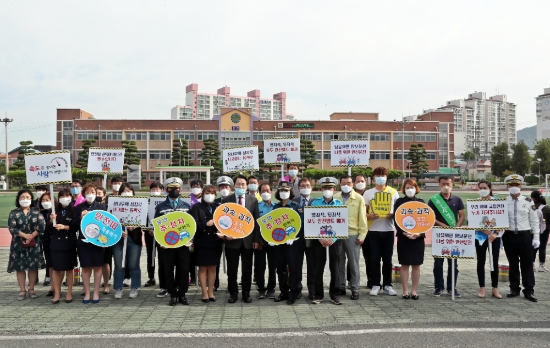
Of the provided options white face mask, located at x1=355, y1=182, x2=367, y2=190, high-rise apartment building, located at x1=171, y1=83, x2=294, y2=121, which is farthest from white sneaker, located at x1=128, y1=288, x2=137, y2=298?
high-rise apartment building, located at x1=171, y1=83, x2=294, y2=121

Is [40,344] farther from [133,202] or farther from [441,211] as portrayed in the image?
[441,211]

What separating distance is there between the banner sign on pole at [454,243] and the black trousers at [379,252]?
705 millimetres

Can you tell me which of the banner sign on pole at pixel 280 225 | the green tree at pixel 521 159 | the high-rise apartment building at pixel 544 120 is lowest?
the banner sign on pole at pixel 280 225

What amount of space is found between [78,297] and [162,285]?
4.34 feet

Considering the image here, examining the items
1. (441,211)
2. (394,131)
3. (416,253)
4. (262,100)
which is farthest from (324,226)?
(262,100)

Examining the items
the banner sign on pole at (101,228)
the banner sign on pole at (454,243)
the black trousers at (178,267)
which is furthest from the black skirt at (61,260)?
the banner sign on pole at (454,243)

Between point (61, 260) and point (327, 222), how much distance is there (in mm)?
4073

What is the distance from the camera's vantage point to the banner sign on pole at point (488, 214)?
736cm

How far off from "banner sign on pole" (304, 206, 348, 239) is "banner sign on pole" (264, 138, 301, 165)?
369 cm

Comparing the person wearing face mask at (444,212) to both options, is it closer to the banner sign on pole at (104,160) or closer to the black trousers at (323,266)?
the black trousers at (323,266)

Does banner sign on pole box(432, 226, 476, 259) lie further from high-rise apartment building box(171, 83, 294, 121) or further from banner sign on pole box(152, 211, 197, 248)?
high-rise apartment building box(171, 83, 294, 121)

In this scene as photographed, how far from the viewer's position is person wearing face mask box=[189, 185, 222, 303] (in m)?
7.05

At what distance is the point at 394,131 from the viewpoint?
257ft

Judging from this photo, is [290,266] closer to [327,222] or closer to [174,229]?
[327,222]
